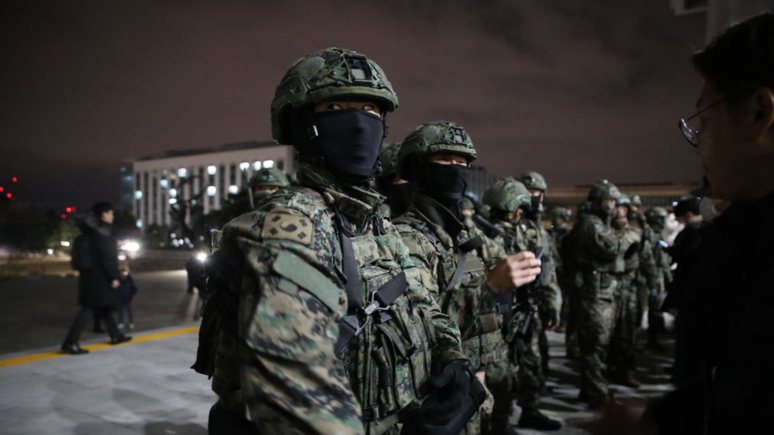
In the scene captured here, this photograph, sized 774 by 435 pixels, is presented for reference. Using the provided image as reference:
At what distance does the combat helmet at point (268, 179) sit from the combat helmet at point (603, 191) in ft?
14.8

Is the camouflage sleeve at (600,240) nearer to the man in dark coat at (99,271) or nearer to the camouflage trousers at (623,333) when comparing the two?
the camouflage trousers at (623,333)

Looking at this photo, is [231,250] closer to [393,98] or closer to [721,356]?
[393,98]

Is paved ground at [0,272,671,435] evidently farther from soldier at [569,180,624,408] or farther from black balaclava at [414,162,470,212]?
black balaclava at [414,162,470,212]

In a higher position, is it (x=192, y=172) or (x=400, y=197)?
(x=192, y=172)

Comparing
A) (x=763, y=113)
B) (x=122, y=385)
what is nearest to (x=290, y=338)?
(x=763, y=113)

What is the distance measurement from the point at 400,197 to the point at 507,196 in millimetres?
1285

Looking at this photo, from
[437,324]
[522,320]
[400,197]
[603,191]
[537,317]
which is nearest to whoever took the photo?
[437,324]

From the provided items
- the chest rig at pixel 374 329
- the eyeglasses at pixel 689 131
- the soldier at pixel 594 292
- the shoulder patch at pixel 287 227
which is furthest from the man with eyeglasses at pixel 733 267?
the soldier at pixel 594 292

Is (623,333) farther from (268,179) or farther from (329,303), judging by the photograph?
(329,303)

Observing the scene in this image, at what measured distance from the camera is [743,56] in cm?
110

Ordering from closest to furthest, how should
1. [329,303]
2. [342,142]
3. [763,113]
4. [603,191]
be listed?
1. [763,113]
2. [329,303]
3. [342,142]
4. [603,191]

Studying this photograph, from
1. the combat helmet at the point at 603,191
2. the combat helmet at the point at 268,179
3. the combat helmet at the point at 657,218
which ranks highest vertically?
the combat helmet at the point at 268,179

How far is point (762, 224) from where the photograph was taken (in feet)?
3.57

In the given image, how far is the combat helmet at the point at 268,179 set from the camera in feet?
20.9
